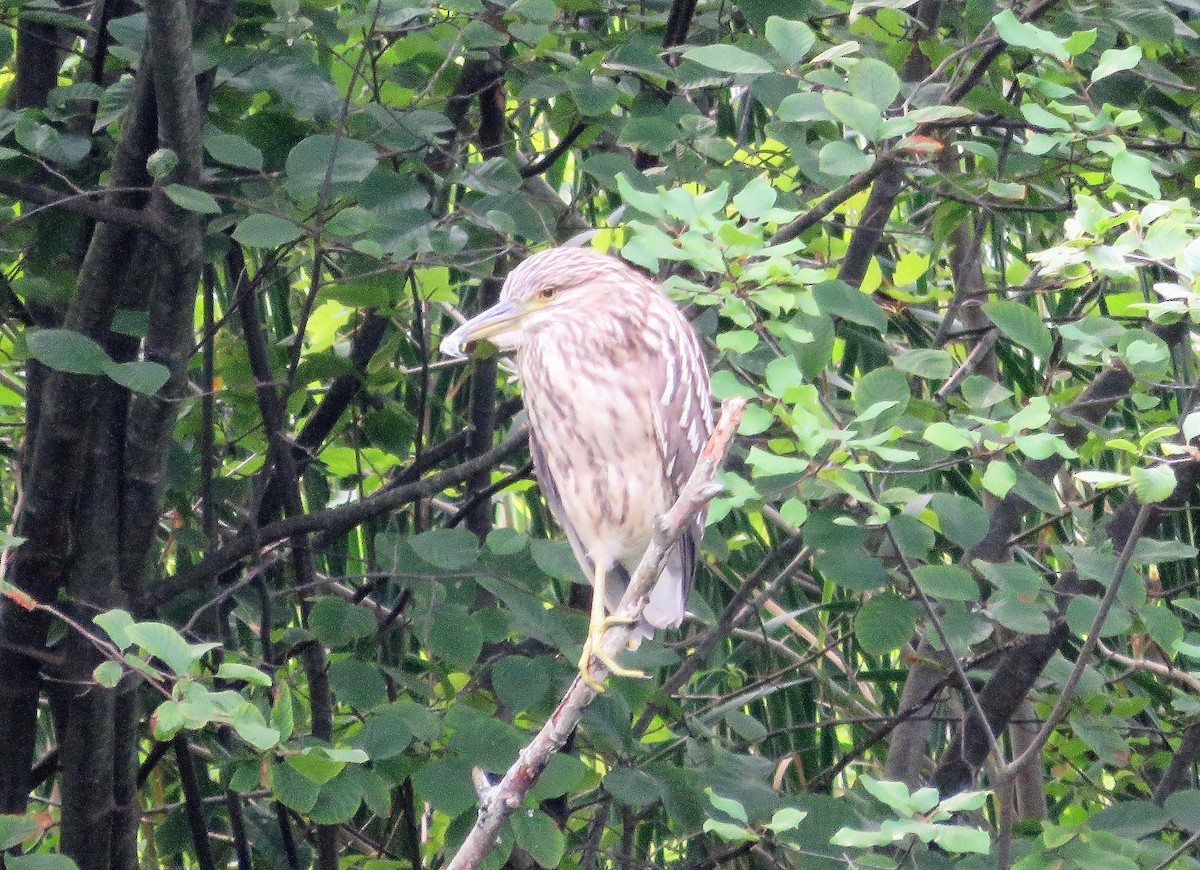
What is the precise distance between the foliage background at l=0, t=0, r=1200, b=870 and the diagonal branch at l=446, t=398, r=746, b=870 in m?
0.13

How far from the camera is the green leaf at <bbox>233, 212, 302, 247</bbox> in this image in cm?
233

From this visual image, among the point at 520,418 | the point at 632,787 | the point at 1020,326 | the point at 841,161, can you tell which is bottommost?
the point at 632,787

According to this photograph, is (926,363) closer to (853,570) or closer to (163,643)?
(853,570)

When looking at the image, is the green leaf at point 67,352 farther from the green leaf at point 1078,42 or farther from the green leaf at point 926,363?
the green leaf at point 1078,42

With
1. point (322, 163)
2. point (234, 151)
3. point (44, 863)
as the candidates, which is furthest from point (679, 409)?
point (44, 863)

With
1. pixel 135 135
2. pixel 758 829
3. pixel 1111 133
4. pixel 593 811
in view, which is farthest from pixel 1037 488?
pixel 135 135

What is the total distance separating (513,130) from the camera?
11.5ft

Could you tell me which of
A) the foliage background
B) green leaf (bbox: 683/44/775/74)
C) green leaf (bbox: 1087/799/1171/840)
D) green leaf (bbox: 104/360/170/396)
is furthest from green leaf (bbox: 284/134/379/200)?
green leaf (bbox: 1087/799/1171/840)

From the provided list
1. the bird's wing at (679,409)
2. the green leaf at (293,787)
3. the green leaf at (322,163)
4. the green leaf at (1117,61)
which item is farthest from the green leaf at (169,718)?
the green leaf at (1117,61)

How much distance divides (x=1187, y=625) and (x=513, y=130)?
2.06m

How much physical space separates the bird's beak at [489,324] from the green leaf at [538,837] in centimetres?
90

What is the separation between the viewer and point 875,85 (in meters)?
2.19

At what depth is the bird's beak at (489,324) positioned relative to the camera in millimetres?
2719

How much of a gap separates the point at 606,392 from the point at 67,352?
1.03 meters
